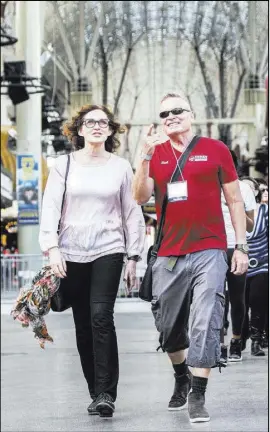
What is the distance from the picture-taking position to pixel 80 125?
8.70 meters

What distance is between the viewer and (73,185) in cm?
838

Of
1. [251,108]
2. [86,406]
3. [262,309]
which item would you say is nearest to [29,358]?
[262,309]

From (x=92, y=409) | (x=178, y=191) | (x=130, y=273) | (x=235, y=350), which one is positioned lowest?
(x=235, y=350)

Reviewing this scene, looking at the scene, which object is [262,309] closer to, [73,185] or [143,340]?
[143,340]

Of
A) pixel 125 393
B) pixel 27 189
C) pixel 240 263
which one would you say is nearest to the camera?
pixel 240 263

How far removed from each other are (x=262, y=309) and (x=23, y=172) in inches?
853

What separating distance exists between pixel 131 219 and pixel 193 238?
2.04 ft

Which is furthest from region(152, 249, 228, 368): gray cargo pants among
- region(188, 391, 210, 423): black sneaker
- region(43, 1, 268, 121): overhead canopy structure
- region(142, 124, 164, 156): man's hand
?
region(43, 1, 268, 121): overhead canopy structure

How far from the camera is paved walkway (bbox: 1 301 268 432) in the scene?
812 cm

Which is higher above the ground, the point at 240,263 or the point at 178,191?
the point at 178,191

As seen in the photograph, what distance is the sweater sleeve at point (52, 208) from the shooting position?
8328 millimetres

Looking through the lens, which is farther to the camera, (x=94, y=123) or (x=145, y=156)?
(x=94, y=123)

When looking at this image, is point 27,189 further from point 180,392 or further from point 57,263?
point 57,263

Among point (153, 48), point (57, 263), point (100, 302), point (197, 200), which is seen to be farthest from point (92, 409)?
point (153, 48)
